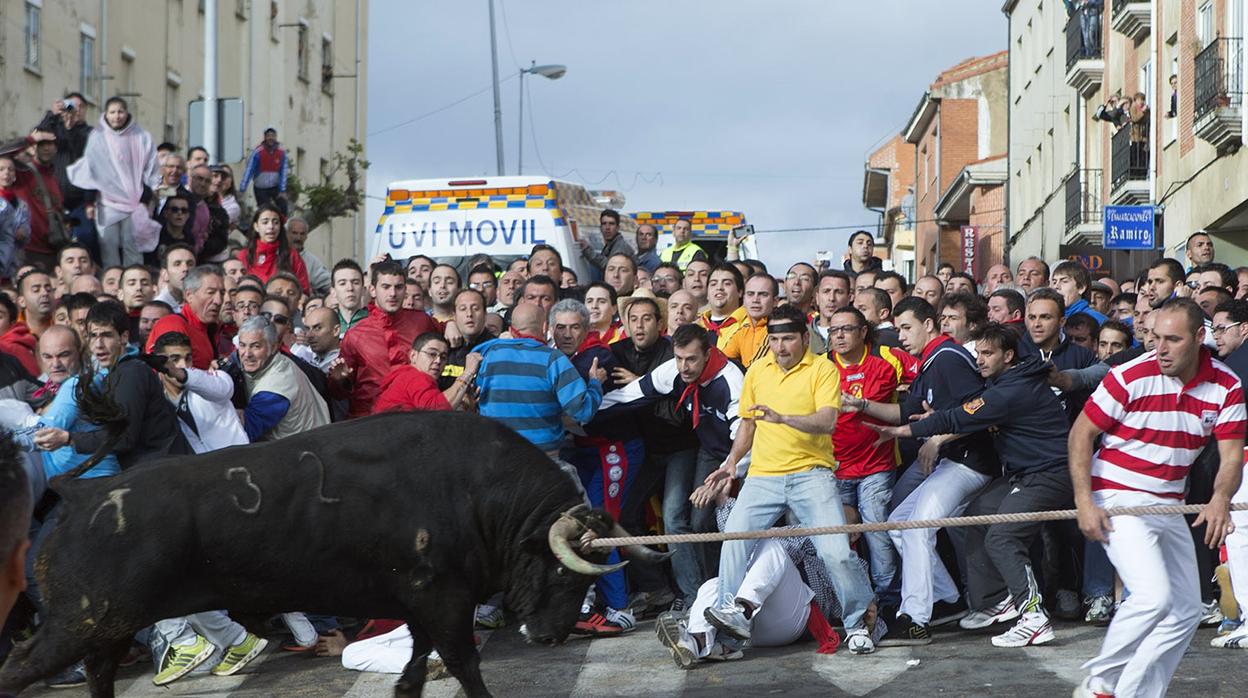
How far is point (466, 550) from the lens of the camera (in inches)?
283

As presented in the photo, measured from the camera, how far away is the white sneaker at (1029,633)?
Answer: 939 cm

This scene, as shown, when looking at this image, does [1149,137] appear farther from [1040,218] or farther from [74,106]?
[74,106]

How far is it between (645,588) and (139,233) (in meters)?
8.05

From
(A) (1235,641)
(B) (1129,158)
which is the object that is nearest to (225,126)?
(A) (1235,641)

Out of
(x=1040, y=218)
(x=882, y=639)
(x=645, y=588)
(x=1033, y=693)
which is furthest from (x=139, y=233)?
(x=1040, y=218)

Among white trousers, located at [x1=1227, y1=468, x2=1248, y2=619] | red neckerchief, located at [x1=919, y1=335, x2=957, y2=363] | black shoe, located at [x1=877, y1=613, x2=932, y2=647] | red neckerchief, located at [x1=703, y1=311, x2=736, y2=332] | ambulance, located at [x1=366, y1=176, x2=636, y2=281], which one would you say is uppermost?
ambulance, located at [x1=366, y1=176, x2=636, y2=281]

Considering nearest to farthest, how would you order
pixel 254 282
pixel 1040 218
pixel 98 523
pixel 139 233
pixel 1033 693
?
pixel 98 523
pixel 1033 693
pixel 254 282
pixel 139 233
pixel 1040 218

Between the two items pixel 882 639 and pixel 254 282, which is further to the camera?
pixel 254 282

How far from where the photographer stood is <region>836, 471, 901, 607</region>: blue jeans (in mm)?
10023

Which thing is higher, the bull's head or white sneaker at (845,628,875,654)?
the bull's head

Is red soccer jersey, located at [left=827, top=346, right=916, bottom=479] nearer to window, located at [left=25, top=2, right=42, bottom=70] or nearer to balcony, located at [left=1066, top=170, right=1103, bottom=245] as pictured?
window, located at [left=25, top=2, right=42, bottom=70]

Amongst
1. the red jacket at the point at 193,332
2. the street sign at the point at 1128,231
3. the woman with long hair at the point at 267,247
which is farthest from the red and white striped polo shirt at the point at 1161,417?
the street sign at the point at 1128,231

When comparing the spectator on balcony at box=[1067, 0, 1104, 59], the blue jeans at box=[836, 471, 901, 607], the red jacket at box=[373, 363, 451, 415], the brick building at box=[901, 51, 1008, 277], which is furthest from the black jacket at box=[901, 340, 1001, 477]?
the brick building at box=[901, 51, 1008, 277]

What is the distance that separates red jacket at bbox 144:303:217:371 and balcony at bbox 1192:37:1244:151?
58.4ft
